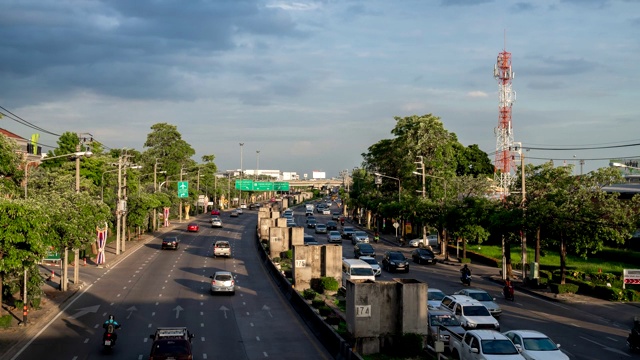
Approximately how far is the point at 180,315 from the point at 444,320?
14.5 m

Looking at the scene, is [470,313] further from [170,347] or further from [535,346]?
[170,347]

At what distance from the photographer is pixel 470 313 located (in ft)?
97.1

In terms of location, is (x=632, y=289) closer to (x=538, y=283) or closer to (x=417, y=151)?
(x=538, y=283)

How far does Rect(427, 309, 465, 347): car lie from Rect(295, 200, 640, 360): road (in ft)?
15.1

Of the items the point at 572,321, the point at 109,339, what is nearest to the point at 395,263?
the point at 572,321

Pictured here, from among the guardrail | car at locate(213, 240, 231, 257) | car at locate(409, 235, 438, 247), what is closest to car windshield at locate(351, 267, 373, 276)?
the guardrail

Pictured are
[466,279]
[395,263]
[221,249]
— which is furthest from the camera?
[221,249]

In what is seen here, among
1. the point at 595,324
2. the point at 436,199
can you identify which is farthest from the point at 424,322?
the point at 436,199

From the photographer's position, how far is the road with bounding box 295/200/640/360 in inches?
1099

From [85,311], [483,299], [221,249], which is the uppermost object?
[221,249]

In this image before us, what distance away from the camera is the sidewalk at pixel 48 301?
92.7ft

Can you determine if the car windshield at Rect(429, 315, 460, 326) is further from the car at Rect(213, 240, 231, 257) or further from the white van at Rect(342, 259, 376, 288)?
the car at Rect(213, 240, 231, 257)

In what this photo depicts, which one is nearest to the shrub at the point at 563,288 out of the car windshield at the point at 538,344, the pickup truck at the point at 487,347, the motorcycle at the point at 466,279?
the motorcycle at the point at 466,279

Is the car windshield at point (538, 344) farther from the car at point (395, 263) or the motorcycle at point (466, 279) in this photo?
the car at point (395, 263)
